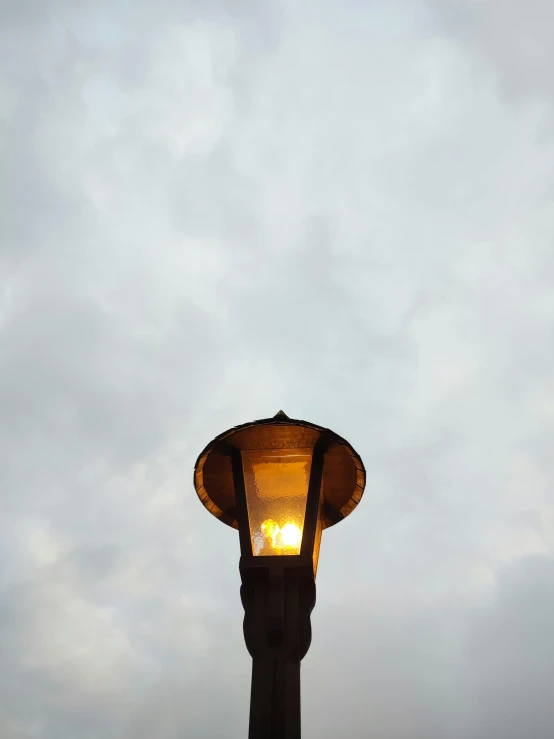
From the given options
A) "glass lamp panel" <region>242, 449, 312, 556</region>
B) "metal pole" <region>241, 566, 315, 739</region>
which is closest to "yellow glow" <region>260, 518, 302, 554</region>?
"glass lamp panel" <region>242, 449, 312, 556</region>

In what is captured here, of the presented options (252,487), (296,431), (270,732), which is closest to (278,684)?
(270,732)

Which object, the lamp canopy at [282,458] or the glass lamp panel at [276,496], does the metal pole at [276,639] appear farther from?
the lamp canopy at [282,458]

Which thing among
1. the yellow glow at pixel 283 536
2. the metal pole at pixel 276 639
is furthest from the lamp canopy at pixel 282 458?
the metal pole at pixel 276 639

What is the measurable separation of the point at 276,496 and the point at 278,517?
170 millimetres

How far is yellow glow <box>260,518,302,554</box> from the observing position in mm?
5094

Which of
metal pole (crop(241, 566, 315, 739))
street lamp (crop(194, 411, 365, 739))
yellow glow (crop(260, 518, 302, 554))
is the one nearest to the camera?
metal pole (crop(241, 566, 315, 739))

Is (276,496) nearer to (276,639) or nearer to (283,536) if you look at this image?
(283,536)

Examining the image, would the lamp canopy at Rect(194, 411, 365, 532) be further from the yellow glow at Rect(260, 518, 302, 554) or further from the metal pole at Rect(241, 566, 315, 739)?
the metal pole at Rect(241, 566, 315, 739)

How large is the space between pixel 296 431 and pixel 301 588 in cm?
116

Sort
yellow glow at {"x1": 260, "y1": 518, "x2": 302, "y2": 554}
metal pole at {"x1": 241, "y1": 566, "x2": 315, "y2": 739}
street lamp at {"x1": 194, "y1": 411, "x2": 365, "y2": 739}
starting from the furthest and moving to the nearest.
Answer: yellow glow at {"x1": 260, "y1": 518, "x2": 302, "y2": 554}
street lamp at {"x1": 194, "y1": 411, "x2": 365, "y2": 739}
metal pole at {"x1": 241, "y1": 566, "x2": 315, "y2": 739}

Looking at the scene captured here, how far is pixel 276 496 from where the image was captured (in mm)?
5359

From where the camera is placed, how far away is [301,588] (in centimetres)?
494

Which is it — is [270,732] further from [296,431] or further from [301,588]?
[296,431]

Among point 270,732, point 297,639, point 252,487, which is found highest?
point 252,487
